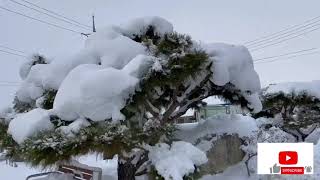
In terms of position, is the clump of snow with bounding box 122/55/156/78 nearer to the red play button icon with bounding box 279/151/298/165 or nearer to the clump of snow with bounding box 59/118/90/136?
the clump of snow with bounding box 59/118/90/136

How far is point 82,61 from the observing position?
14.0 feet

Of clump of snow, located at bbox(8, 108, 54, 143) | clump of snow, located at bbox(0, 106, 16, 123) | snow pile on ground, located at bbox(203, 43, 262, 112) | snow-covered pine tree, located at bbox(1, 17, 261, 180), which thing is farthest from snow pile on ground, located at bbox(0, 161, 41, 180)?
snow pile on ground, located at bbox(203, 43, 262, 112)

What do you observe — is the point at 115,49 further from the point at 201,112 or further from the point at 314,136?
the point at 314,136

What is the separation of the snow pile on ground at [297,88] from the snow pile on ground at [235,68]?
2070mm

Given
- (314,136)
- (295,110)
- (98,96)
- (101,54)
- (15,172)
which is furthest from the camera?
(314,136)

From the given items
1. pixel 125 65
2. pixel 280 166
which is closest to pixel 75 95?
pixel 125 65

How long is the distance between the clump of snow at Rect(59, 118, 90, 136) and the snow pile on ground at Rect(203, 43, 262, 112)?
4.41 ft

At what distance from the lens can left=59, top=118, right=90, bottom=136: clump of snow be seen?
3.49 meters

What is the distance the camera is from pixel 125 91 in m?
3.61

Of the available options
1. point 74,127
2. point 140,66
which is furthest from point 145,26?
point 74,127

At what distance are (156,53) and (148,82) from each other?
0.40 m

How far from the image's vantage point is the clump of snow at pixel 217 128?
16.3 feet

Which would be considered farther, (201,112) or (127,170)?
(201,112)

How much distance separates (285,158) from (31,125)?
7.24ft
